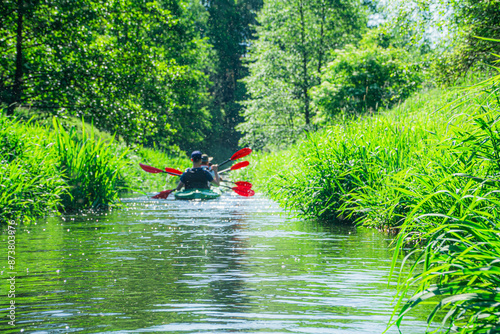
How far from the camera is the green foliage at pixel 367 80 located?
20.0 meters

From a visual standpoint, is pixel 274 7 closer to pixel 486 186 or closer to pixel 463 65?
pixel 463 65

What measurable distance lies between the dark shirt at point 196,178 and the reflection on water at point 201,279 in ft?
18.6

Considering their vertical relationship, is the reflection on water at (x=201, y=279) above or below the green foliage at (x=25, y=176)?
below

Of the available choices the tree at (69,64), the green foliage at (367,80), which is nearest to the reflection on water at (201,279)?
the tree at (69,64)

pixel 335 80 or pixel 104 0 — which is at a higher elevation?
pixel 104 0

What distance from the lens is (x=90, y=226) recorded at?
8.98 m

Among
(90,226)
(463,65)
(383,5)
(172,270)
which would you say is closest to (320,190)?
(90,226)

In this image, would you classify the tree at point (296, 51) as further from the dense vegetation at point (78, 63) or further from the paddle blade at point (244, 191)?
the paddle blade at point (244, 191)

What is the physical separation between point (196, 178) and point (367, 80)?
28.5ft

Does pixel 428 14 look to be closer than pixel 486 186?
No

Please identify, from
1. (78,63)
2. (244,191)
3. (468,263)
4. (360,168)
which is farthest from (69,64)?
(468,263)

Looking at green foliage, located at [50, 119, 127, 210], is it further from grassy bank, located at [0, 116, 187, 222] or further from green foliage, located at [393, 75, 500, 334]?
green foliage, located at [393, 75, 500, 334]

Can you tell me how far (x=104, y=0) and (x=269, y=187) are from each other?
8.33 meters

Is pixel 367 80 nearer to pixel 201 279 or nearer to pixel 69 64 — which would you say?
pixel 69 64
